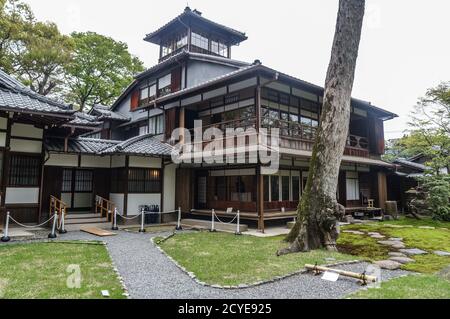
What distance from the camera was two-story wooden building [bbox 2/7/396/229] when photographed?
14.4m

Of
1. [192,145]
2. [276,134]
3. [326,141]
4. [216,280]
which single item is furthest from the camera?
[192,145]

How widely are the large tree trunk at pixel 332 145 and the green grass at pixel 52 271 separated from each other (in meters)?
5.18

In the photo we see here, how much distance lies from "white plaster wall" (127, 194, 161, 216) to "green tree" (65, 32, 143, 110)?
1931 cm

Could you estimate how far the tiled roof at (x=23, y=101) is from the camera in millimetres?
10203

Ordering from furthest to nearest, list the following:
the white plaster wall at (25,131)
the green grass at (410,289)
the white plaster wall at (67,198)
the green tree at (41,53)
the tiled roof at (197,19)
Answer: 1. the green tree at (41,53)
2. the tiled roof at (197,19)
3. the white plaster wall at (67,198)
4. the white plaster wall at (25,131)
5. the green grass at (410,289)

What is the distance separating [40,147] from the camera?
1262 cm

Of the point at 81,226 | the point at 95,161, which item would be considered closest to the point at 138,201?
the point at 81,226

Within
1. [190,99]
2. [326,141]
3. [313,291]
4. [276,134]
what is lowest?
[313,291]

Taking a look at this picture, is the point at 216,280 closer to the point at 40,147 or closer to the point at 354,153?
the point at 40,147

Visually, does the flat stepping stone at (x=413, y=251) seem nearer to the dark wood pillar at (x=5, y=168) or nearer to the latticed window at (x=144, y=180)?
the latticed window at (x=144, y=180)

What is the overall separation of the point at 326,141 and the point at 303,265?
3760 millimetres

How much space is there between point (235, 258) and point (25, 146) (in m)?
9.97

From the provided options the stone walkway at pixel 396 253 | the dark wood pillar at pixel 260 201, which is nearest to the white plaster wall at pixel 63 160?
the dark wood pillar at pixel 260 201
